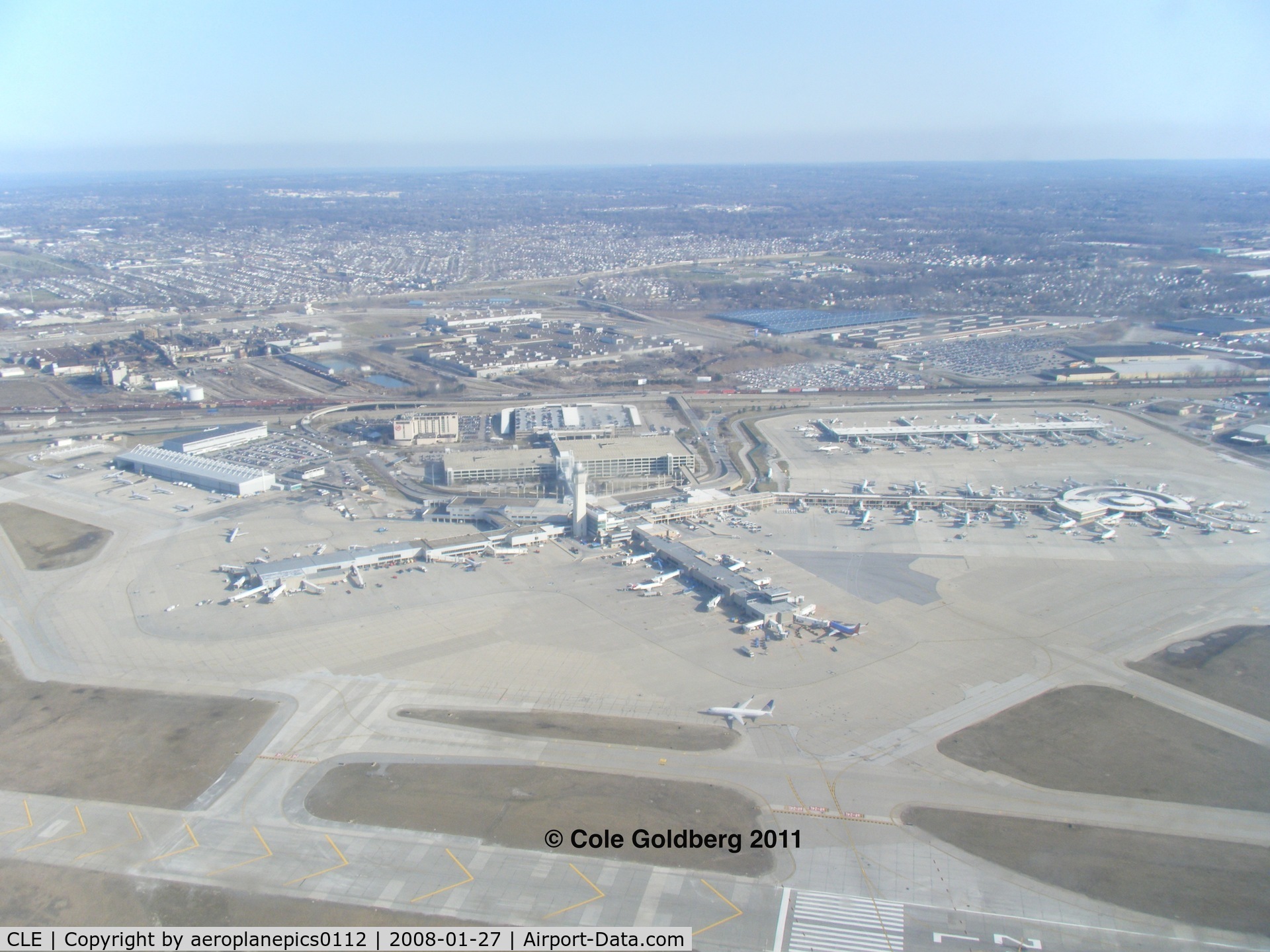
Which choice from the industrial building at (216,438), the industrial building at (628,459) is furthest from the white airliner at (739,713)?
the industrial building at (216,438)

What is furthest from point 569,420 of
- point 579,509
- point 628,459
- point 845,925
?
point 845,925

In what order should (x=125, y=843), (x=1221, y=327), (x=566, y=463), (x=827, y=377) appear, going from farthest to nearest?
(x=1221, y=327), (x=827, y=377), (x=566, y=463), (x=125, y=843)

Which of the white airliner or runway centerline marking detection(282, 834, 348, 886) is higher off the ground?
the white airliner

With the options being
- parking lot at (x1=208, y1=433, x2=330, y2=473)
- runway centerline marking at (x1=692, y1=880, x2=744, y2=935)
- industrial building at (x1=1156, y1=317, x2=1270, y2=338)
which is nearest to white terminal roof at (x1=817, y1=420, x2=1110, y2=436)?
parking lot at (x1=208, y1=433, x2=330, y2=473)

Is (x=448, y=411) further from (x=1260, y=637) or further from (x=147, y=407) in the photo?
(x=1260, y=637)

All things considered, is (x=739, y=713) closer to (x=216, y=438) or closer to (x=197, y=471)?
(x=197, y=471)

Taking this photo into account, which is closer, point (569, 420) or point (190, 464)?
point (190, 464)

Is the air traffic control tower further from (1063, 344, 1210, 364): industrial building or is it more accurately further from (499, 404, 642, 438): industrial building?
(1063, 344, 1210, 364): industrial building
